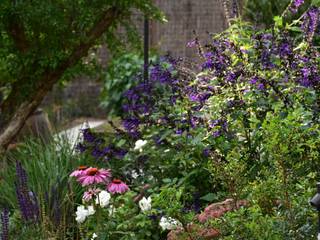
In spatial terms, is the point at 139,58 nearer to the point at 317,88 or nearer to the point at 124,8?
the point at 124,8

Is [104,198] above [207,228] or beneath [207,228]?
beneath

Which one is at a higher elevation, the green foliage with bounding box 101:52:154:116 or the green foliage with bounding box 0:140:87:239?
the green foliage with bounding box 0:140:87:239

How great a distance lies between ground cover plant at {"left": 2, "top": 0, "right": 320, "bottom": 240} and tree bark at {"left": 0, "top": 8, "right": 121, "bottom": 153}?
40.0 inches

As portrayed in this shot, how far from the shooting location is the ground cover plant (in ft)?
11.9

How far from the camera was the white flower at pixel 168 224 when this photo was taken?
12.5ft

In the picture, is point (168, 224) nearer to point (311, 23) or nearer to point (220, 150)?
point (220, 150)

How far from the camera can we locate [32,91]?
6.72 m

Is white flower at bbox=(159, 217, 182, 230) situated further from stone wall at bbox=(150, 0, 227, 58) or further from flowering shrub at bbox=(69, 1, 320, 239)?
stone wall at bbox=(150, 0, 227, 58)

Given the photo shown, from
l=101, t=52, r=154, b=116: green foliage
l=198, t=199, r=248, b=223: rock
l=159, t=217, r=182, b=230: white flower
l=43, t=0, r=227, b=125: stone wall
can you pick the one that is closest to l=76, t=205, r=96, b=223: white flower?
l=159, t=217, r=182, b=230: white flower

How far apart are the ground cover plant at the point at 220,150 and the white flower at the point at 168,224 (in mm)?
12

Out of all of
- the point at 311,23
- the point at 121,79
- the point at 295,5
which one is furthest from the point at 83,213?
the point at 121,79

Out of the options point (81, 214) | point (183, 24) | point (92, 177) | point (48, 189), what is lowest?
point (183, 24)

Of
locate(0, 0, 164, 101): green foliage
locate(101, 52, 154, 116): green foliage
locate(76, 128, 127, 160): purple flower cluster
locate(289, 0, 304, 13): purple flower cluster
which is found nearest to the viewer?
locate(289, 0, 304, 13): purple flower cluster

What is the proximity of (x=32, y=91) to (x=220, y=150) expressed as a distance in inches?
104
